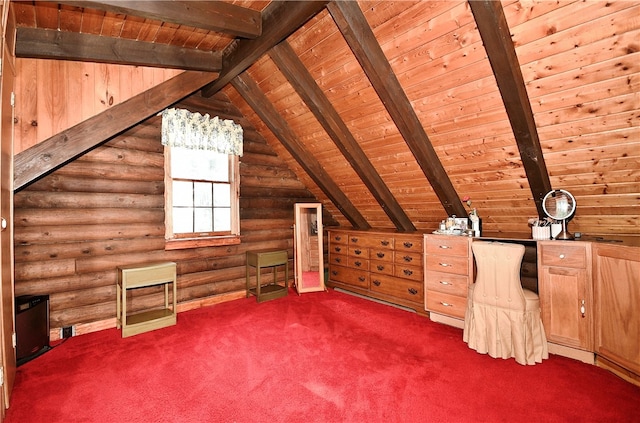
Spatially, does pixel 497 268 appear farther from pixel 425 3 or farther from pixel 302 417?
pixel 425 3

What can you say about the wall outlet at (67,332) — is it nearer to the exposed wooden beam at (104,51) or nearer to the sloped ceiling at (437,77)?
the sloped ceiling at (437,77)

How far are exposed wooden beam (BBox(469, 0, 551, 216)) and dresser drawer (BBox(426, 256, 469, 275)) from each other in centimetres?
102

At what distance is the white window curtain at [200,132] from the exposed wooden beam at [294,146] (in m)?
0.52

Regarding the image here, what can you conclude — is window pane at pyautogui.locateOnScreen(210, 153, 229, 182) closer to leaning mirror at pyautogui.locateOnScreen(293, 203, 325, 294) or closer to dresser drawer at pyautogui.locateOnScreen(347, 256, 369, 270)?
leaning mirror at pyautogui.locateOnScreen(293, 203, 325, 294)

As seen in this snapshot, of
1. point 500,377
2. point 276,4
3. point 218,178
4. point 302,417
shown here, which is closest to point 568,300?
point 500,377

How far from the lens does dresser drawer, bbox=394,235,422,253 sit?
4.06 meters

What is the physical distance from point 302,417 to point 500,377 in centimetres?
159

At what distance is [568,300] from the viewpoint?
2746 millimetres

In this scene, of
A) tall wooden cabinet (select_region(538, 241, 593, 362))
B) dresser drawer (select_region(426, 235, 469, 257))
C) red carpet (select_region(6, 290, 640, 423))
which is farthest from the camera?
dresser drawer (select_region(426, 235, 469, 257))

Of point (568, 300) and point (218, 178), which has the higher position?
point (218, 178)

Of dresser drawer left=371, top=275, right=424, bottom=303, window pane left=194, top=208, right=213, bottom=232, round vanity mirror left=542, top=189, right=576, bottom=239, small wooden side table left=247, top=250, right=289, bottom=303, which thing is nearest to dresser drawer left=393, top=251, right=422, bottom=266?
dresser drawer left=371, top=275, right=424, bottom=303

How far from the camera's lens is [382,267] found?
4504 mm

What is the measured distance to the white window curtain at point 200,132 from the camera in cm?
396

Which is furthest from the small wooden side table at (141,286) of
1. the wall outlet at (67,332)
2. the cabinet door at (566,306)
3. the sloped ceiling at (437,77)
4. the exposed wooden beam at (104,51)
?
the cabinet door at (566,306)
